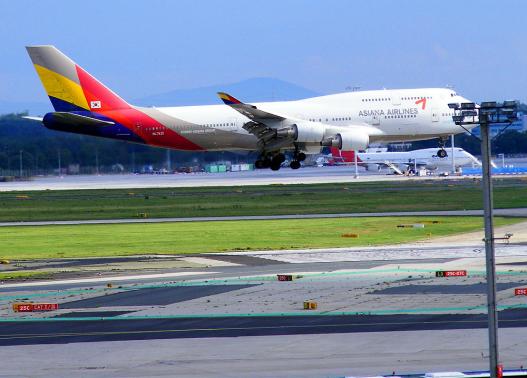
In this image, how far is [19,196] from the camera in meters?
102

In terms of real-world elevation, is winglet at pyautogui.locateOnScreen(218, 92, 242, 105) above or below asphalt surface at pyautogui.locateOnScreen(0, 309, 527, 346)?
above

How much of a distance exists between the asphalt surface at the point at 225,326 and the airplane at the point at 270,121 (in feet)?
181

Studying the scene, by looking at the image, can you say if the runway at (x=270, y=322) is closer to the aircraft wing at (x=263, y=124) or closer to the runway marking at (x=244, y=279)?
the runway marking at (x=244, y=279)

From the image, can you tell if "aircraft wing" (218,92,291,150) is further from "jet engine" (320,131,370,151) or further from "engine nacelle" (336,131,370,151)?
"engine nacelle" (336,131,370,151)

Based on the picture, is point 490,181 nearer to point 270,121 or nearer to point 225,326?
point 225,326

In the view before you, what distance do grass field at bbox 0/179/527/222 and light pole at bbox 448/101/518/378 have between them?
5288 centimetres

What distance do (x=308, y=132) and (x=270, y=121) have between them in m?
3.06

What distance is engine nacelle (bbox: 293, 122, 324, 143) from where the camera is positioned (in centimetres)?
8394

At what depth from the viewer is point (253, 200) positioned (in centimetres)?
8581

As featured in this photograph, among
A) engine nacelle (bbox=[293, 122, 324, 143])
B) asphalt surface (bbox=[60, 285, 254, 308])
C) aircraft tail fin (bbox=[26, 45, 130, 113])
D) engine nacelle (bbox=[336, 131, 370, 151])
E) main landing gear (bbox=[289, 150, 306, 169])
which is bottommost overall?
asphalt surface (bbox=[60, 285, 254, 308])

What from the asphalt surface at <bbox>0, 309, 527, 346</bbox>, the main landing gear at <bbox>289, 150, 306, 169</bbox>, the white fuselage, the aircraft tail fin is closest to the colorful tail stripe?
the aircraft tail fin

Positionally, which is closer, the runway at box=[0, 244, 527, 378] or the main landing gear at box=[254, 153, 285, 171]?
the runway at box=[0, 244, 527, 378]

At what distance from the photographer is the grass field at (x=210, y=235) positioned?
51.5 meters

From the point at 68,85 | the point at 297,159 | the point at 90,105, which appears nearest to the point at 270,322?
the point at 297,159
